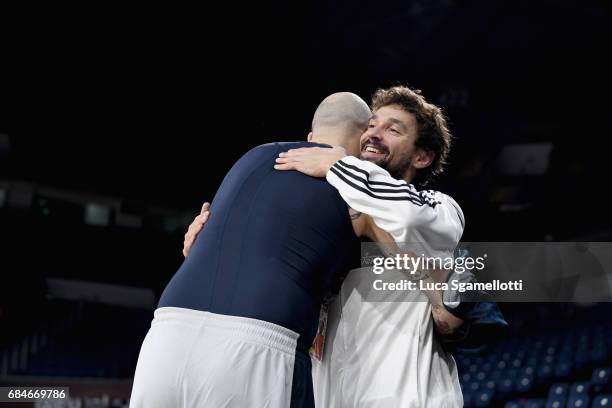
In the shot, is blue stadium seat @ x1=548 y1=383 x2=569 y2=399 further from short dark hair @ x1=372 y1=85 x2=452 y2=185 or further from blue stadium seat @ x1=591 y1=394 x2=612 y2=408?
short dark hair @ x1=372 y1=85 x2=452 y2=185

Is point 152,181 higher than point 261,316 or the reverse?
higher

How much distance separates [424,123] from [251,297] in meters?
1.48

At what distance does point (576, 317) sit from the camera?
12.6 m

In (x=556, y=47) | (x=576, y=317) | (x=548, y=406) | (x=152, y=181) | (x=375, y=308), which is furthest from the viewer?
(x=152, y=181)

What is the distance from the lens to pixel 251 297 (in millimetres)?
1933

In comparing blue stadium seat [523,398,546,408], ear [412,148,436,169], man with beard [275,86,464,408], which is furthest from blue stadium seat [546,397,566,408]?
man with beard [275,86,464,408]

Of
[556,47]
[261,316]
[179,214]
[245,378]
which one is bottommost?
[245,378]

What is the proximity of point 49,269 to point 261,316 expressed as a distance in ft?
43.8

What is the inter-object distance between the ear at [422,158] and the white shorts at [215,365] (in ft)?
4.40

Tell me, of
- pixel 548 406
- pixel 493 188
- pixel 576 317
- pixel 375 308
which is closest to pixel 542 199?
pixel 493 188

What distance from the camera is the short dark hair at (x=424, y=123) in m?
3.10

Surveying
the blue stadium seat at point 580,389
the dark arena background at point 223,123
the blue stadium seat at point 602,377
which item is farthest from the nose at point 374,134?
the dark arena background at point 223,123

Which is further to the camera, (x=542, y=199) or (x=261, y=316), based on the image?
(x=542, y=199)

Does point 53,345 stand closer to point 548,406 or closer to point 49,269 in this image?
point 49,269
